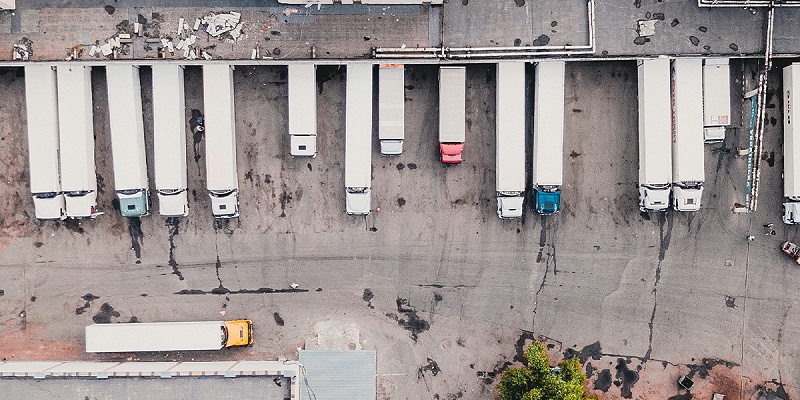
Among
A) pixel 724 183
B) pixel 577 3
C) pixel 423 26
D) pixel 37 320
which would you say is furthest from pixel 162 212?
pixel 724 183

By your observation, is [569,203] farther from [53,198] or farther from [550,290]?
[53,198]

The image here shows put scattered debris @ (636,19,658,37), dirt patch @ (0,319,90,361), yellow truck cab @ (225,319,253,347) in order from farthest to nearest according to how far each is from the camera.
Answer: dirt patch @ (0,319,90,361), yellow truck cab @ (225,319,253,347), scattered debris @ (636,19,658,37)

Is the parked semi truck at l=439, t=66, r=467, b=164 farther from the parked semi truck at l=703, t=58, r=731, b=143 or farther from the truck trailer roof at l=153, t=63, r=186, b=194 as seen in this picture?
the truck trailer roof at l=153, t=63, r=186, b=194

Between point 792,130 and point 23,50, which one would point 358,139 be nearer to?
point 23,50

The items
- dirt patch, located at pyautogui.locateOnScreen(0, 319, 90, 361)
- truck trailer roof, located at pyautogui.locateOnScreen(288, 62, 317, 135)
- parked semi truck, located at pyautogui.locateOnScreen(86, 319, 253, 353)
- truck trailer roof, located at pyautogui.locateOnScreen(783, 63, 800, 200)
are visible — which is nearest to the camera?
truck trailer roof, located at pyautogui.locateOnScreen(288, 62, 317, 135)

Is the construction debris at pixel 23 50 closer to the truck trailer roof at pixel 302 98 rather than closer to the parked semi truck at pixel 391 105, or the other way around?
the truck trailer roof at pixel 302 98

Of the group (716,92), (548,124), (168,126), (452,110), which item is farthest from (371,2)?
(716,92)

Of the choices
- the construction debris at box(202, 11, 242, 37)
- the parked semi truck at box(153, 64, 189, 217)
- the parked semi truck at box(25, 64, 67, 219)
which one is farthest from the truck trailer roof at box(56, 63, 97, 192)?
the construction debris at box(202, 11, 242, 37)
